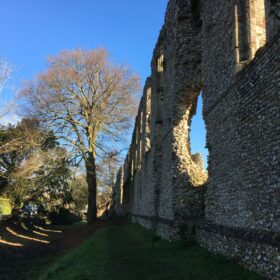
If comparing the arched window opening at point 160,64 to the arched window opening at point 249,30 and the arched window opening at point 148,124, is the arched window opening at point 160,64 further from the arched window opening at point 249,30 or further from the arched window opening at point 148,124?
the arched window opening at point 249,30

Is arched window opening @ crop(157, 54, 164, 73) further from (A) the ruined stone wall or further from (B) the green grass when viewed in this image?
(B) the green grass

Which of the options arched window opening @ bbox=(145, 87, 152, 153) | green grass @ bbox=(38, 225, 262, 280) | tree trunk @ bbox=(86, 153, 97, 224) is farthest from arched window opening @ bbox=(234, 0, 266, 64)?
tree trunk @ bbox=(86, 153, 97, 224)

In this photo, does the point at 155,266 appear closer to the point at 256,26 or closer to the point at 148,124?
the point at 256,26

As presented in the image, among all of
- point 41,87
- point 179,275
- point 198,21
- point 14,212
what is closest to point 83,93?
point 41,87

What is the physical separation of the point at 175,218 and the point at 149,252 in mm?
2036

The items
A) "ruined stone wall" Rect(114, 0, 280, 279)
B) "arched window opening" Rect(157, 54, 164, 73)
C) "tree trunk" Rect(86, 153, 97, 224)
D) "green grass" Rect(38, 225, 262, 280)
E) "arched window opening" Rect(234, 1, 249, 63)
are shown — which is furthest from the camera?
"tree trunk" Rect(86, 153, 97, 224)

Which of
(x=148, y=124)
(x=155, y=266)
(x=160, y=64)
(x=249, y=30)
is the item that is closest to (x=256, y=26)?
(x=249, y=30)

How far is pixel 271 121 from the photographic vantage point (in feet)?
24.3

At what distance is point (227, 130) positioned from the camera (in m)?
10.1

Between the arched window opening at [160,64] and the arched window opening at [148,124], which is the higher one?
the arched window opening at [160,64]

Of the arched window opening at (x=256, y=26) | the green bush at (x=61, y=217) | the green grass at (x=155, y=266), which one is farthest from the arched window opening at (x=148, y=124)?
the green bush at (x=61, y=217)

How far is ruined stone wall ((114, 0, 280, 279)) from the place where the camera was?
24.2ft

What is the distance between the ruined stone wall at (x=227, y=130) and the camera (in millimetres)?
7391

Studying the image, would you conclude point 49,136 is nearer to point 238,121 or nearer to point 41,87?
point 41,87
